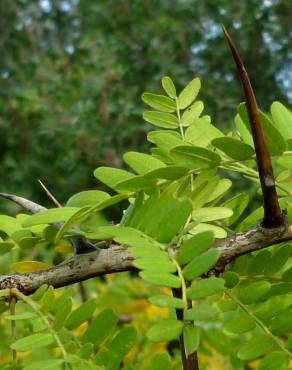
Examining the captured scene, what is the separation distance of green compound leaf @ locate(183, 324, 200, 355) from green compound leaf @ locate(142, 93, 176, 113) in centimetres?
23

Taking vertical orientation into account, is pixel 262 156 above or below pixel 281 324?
above

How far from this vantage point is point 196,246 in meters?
0.40

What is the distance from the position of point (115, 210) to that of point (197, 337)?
2.48m

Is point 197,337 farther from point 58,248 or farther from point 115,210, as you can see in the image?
point 115,210

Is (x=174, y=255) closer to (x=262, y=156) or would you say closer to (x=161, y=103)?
(x=262, y=156)

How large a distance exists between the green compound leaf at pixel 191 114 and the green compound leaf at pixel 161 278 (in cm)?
20

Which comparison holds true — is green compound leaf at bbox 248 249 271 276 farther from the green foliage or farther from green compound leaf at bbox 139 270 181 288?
→ green compound leaf at bbox 139 270 181 288

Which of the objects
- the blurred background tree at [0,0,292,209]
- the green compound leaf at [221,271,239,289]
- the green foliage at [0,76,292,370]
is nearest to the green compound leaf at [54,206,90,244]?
the green foliage at [0,76,292,370]

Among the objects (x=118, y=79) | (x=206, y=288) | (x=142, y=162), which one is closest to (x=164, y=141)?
(x=142, y=162)

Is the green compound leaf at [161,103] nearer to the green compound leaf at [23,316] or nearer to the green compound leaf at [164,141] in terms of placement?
the green compound leaf at [164,141]

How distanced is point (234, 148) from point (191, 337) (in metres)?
0.12

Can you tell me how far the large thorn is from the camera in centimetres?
38

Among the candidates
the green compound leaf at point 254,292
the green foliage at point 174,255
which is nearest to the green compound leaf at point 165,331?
the green foliage at point 174,255

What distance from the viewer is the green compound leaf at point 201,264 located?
0.38 meters
